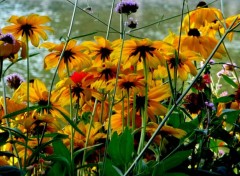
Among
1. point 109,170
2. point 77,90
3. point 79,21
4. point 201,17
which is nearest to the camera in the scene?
point 109,170

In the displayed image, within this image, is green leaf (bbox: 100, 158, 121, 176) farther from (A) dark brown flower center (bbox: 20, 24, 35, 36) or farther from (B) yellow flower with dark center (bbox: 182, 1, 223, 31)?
(B) yellow flower with dark center (bbox: 182, 1, 223, 31)

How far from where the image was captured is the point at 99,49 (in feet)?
2.16

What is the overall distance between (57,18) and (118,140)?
554 cm

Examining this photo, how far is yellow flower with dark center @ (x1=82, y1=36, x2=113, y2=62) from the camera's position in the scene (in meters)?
0.65

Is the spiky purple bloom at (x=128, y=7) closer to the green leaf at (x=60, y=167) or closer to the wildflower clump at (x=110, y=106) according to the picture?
the wildflower clump at (x=110, y=106)

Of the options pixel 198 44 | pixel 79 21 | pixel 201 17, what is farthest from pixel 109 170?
pixel 79 21

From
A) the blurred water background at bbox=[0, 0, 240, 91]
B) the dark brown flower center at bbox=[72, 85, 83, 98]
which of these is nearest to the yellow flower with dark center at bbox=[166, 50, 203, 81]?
the dark brown flower center at bbox=[72, 85, 83, 98]

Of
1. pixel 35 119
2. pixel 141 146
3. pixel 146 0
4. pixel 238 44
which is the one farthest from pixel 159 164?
pixel 146 0

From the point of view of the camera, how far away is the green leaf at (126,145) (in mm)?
514

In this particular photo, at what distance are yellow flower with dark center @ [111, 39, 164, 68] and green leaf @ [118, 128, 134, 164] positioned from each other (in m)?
0.09

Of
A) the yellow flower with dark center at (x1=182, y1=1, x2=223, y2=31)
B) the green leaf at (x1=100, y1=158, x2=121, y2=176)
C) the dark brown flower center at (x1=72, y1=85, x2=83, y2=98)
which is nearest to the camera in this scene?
the green leaf at (x1=100, y1=158, x2=121, y2=176)

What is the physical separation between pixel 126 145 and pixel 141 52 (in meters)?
0.11

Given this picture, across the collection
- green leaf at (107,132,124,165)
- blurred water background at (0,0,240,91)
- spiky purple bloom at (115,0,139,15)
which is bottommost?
green leaf at (107,132,124,165)

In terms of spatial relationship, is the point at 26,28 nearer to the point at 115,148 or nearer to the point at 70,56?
the point at 70,56
